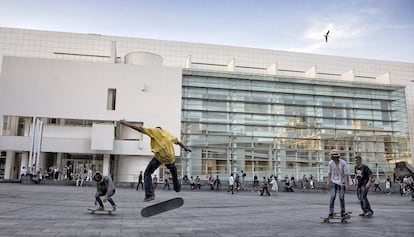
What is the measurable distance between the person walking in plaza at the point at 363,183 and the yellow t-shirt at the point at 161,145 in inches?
225

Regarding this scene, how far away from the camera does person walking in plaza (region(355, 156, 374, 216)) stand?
10.2 metres

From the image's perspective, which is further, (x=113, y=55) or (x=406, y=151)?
(x=406, y=151)

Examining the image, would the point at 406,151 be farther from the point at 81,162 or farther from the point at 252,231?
the point at 252,231

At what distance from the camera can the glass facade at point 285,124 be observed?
4503cm

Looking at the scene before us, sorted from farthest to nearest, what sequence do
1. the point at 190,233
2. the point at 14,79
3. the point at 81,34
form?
the point at 81,34 < the point at 14,79 < the point at 190,233

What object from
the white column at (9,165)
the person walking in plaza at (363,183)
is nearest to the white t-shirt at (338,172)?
the person walking in plaza at (363,183)

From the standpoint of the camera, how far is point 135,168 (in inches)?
1609

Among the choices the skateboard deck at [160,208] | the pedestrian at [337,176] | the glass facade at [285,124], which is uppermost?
the glass facade at [285,124]

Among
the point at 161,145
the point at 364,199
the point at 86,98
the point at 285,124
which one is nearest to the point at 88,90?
the point at 86,98

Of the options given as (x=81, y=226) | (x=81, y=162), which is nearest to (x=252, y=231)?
(x=81, y=226)

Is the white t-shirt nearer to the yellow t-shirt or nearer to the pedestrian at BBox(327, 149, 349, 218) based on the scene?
the pedestrian at BBox(327, 149, 349, 218)

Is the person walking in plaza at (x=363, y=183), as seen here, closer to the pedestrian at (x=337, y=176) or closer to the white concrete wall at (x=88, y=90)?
the pedestrian at (x=337, y=176)

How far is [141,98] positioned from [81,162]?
11.1 metres

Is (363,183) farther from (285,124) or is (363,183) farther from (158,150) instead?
(285,124)
